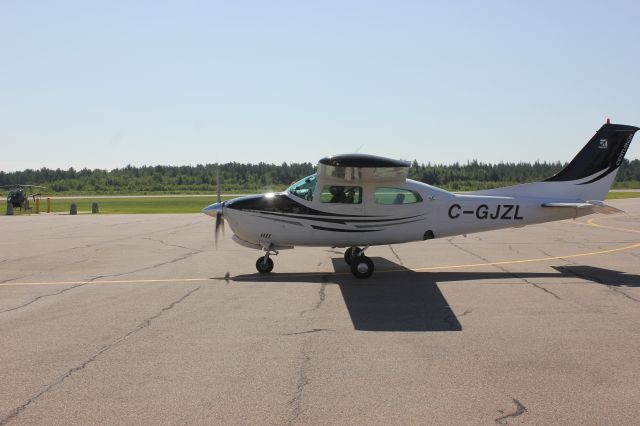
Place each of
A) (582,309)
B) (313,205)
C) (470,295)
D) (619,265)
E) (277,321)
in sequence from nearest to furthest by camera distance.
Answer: (277,321) → (582,309) → (470,295) → (313,205) → (619,265)

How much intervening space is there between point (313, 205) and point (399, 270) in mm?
2686

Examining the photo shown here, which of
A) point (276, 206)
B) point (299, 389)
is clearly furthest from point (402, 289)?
point (299, 389)

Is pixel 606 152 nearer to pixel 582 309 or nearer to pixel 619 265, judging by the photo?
pixel 619 265

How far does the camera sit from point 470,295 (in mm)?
10141

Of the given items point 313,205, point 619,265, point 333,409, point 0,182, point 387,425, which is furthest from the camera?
point 0,182

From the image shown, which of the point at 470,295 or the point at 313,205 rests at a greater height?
the point at 313,205

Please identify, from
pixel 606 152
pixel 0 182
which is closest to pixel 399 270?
pixel 606 152

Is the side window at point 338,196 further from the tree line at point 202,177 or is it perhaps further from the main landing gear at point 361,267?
the tree line at point 202,177

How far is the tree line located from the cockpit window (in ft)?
270

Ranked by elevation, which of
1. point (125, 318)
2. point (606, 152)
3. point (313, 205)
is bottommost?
point (125, 318)

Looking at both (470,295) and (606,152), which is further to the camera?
(606,152)

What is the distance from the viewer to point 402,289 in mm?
10859

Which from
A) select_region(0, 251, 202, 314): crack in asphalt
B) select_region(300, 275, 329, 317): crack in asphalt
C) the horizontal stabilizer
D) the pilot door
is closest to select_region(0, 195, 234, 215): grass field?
select_region(0, 251, 202, 314): crack in asphalt

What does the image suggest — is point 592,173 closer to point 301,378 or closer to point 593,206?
point 593,206
